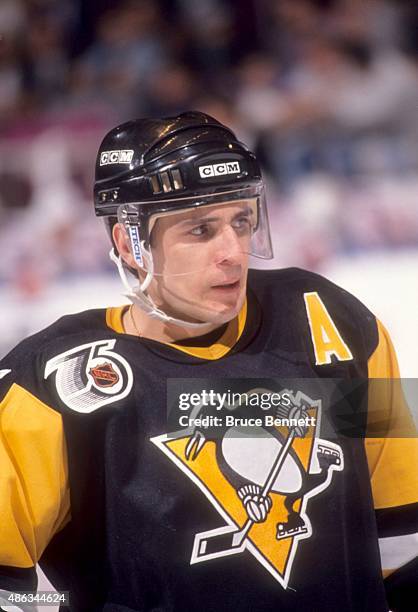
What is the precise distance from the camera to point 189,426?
146cm

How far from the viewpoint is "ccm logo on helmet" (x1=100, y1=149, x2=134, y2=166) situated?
1.37 metres

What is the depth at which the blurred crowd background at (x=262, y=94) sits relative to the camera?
162cm

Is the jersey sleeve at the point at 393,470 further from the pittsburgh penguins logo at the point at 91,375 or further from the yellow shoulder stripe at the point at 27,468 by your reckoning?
the yellow shoulder stripe at the point at 27,468

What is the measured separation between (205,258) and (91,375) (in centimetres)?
28

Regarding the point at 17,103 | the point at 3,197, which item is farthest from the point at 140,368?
the point at 17,103

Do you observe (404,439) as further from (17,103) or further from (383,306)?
(17,103)

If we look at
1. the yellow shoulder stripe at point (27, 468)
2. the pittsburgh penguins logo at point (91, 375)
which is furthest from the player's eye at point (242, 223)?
the yellow shoulder stripe at point (27, 468)

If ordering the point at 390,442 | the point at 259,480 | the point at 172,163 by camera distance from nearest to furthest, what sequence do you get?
the point at 172,163
the point at 259,480
the point at 390,442

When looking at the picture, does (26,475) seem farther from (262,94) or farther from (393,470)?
(262,94)

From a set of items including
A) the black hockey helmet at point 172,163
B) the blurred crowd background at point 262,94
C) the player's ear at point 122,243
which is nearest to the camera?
the black hockey helmet at point 172,163

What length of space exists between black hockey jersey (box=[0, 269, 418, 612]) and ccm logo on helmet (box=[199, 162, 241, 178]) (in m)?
0.28

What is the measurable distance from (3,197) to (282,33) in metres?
0.64

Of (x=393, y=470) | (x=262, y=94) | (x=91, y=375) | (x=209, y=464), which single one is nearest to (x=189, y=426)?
(x=209, y=464)

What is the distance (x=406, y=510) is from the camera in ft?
5.12
